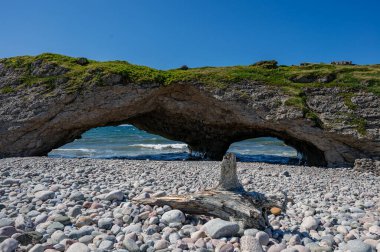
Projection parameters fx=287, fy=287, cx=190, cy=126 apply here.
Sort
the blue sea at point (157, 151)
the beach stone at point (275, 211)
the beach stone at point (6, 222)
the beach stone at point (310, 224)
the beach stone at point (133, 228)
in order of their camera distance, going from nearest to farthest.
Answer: the beach stone at point (6, 222) → the beach stone at point (133, 228) → the beach stone at point (310, 224) → the beach stone at point (275, 211) → the blue sea at point (157, 151)

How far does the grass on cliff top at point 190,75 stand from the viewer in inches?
769

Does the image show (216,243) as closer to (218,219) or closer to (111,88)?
(218,219)

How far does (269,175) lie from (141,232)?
9.78m

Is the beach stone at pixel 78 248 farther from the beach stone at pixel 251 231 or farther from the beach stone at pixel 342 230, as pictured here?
the beach stone at pixel 342 230

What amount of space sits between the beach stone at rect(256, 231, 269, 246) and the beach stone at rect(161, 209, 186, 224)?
1531mm

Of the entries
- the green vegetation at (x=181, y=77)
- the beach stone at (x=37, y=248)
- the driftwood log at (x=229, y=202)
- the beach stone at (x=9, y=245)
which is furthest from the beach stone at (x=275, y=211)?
the green vegetation at (x=181, y=77)

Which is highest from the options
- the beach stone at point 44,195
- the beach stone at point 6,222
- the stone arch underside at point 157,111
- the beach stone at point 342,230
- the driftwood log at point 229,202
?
the stone arch underside at point 157,111

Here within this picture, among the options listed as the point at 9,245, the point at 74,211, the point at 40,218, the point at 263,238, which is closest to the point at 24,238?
the point at 9,245

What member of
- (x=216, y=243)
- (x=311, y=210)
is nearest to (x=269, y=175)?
(x=311, y=210)

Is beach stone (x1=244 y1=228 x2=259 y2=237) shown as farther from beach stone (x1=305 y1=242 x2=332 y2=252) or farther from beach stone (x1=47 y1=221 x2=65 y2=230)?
beach stone (x1=47 y1=221 x2=65 y2=230)

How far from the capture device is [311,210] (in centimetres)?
714

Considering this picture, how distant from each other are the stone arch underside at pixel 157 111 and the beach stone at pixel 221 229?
14699 millimetres

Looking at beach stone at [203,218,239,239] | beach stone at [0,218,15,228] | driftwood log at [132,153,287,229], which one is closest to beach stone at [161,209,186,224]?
driftwood log at [132,153,287,229]

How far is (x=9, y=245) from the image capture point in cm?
422
